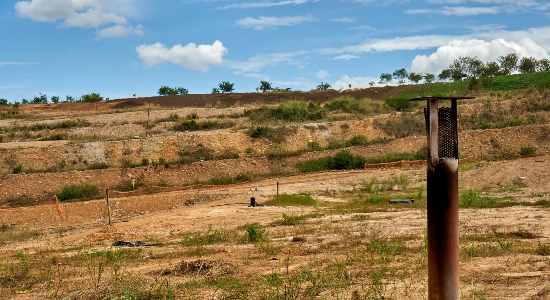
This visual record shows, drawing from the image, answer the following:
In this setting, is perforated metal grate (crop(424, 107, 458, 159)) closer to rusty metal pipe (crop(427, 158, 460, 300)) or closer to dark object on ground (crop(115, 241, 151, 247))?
rusty metal pipe (crop(427, 158, 460, 300))

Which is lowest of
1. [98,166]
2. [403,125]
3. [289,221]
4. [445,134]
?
[289,221]

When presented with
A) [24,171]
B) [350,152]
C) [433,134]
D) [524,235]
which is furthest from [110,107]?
[433,134]

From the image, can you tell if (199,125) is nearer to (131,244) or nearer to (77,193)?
(77,193)

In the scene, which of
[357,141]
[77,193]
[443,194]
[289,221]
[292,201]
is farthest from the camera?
[357,141]

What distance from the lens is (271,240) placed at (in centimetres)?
1201

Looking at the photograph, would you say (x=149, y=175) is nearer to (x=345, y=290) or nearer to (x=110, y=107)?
(x=345, y=290)

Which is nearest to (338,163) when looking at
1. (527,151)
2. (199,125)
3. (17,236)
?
(527,151)

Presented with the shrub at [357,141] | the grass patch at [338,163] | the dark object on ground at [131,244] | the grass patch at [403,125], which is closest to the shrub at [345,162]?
the grass patch at [338,163]

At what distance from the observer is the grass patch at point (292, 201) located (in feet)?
66.3

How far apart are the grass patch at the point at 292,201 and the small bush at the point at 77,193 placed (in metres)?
10.6

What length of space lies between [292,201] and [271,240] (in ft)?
28.1

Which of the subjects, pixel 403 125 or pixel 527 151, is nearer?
pixel 527 151

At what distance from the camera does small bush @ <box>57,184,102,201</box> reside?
89.2ft

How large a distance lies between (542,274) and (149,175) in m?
25.0
